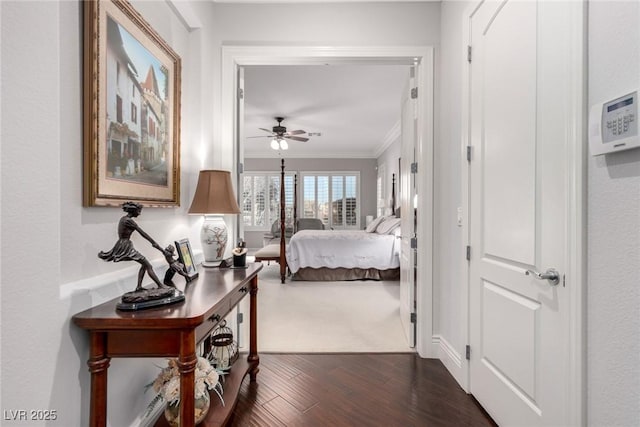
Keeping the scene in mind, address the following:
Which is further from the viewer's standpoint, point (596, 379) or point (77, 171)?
point (77, 171)

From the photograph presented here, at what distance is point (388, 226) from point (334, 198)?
382cm

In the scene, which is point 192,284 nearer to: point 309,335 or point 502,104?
point 309,335

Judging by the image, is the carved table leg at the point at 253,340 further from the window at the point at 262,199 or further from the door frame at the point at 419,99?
the window at the point at 262,199

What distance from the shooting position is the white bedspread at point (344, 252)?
16.8ft

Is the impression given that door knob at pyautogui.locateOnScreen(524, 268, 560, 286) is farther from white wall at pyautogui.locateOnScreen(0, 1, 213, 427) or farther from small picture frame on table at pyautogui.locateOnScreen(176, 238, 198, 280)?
white wall at pyautogui.locateOnScreen(0, 1, 213, 427)

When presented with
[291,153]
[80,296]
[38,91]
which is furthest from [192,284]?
[291,153]

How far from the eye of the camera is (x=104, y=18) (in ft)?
4.50

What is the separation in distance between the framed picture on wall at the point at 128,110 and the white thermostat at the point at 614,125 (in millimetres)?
1901

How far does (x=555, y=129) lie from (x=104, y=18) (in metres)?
1.95

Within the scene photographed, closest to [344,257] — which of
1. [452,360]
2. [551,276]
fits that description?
[452,360]

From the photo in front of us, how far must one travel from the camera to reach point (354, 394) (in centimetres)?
204

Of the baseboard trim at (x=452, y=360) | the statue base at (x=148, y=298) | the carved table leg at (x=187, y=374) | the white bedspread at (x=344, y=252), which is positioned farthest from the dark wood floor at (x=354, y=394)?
the white bedspread at (x=344, y=252)

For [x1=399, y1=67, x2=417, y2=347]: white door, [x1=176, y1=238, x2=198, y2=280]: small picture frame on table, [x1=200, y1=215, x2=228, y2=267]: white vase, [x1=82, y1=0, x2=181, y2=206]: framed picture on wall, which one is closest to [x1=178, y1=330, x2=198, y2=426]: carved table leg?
[x1=176, y1=238, x2=198, y2=280]: small picture frame on table

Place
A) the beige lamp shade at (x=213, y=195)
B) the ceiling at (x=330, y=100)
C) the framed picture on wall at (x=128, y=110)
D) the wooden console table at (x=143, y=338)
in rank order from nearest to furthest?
1. the wooden console table at (x=143, y=338)
2. the framed picture on wall at (x=128, y=110)
3. the beige lamp shade at (x=213, y=195)
4. the ceiling at (x=330, y=100)
